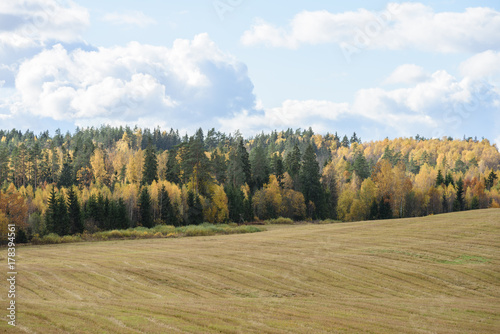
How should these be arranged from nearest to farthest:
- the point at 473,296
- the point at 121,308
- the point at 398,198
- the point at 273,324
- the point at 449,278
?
the point at 273,324 < the point at 121,308 < the point at 473,296 < the point at 449,278 < the point at 398,198

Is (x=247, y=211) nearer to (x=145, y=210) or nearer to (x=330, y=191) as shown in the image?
(x=145, y=210)

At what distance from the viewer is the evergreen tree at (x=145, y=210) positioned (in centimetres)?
8631

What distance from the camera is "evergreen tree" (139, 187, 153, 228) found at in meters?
86.3

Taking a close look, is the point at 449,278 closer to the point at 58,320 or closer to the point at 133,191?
the point at 58,320

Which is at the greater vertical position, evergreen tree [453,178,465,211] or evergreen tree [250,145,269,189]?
evergreen tree [250,145,269,189]

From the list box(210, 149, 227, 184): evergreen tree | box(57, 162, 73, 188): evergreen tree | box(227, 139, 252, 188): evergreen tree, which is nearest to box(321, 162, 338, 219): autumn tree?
box(227, 139, 252, 188): evergreen tree

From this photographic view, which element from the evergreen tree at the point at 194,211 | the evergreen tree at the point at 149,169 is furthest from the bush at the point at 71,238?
the evergreen tree at the point at 149,169

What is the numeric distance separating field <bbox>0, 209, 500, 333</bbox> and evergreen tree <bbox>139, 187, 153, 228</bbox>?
29.7 m

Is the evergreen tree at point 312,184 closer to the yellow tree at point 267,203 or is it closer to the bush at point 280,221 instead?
the yellow tree at point 267,203

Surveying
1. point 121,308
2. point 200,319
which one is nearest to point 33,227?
point 121,308

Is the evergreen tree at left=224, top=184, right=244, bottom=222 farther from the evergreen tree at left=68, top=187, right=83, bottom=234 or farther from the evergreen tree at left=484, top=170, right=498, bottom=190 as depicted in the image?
the evergreen tree at left=484, top=170, right=498, bottom=190

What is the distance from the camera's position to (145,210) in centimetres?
8694

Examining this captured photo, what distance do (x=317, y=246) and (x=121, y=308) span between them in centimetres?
3134

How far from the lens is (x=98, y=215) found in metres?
81.4
